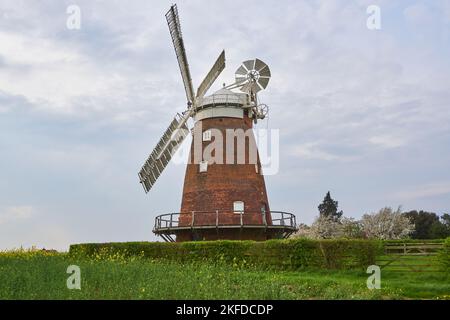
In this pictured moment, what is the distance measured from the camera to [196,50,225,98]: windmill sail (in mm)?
28000

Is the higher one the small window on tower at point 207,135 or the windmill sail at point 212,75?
the windmill sail at point 212,75

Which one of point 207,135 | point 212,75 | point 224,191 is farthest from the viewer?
point 212,75

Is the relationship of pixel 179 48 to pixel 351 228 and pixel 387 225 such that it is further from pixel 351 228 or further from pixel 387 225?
pixel 387 225

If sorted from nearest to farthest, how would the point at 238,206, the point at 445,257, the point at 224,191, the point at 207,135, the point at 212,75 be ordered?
1. the point at 445,257
2. the point at 238,206
3. the point at 224,191
4. the point at 207,135
5. the point at 212,75

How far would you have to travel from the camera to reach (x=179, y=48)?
89.8 feet

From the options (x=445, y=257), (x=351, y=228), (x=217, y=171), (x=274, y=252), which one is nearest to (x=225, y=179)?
(x=217, y=171)

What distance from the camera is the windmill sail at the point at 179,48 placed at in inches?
1061

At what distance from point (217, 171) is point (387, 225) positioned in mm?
34327

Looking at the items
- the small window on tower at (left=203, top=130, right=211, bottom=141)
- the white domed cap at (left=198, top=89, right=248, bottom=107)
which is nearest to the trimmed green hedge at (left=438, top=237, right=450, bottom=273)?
the small window on tower at (left=203, top=130, right=211, bottom=141)

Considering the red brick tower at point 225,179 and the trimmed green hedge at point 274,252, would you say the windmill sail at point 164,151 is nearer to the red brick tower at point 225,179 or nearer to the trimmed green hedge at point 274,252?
the red brick tower at point 225,179

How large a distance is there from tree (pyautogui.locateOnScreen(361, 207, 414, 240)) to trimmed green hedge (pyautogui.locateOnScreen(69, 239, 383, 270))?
3652 cm

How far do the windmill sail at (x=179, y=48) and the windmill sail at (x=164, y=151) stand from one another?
5.76 feet

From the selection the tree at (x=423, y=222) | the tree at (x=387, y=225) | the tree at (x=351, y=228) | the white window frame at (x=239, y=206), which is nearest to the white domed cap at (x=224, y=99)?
the white window frame at (x=239, y=206)
